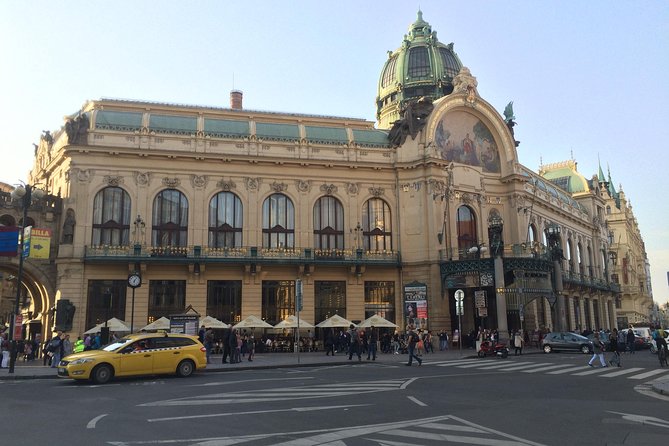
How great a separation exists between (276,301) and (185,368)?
20696mm

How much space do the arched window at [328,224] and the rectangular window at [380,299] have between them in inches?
170

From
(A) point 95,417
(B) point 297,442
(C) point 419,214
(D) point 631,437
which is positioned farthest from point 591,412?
(C) point 419,214

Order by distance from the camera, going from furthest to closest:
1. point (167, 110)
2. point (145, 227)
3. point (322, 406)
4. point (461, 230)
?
1. point (461, 230)
2. point (167, 110)
3. point (145, 227)
4. point (322, 406)

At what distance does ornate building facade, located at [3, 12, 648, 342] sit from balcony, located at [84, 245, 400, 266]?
4.3 inches

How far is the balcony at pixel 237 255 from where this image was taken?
130 feet

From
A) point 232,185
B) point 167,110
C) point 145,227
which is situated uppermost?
point 167,110

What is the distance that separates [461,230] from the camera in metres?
49.2

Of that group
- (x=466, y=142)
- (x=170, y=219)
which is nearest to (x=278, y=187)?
(x=170, y=219)

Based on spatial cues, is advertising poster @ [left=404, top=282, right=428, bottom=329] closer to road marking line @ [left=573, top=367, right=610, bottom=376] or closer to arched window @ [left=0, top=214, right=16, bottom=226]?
road marking line @ [left=573, top=367, right=610, bottom=376]

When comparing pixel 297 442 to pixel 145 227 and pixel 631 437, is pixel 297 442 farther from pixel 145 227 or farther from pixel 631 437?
pixel 145 227

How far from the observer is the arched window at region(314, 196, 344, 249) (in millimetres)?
45156

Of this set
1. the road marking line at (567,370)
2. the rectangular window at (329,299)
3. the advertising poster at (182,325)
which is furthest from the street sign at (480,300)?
the advertising poster at (182,325)

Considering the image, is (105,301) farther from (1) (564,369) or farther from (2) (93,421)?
(1) (564,369)

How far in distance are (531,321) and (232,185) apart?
29118mm
